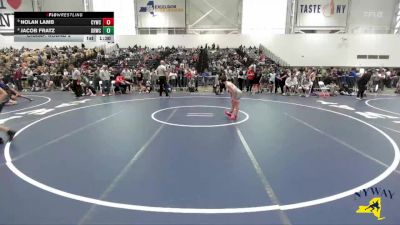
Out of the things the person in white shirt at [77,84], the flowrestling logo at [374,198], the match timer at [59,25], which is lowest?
the flowrestling logo at [374,198]

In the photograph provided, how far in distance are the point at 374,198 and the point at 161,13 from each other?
30.1 metres

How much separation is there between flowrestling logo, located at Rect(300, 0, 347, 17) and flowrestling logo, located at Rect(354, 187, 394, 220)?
28904 millimetres

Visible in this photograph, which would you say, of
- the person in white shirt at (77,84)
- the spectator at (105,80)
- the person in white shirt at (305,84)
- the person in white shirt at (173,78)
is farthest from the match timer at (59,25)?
the person in white shirt at (305,84)

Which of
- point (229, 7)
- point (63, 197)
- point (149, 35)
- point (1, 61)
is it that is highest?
point (229, 7)

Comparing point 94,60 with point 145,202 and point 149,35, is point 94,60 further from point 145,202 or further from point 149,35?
point 145,202

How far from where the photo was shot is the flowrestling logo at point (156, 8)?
31.3m

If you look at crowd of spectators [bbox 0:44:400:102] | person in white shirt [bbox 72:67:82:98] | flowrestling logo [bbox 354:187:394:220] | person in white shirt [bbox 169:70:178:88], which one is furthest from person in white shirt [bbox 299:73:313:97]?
flowrestling logo [bbox 354:187:394:220]

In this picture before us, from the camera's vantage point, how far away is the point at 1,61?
77.0 feet

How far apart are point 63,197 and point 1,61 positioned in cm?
2386

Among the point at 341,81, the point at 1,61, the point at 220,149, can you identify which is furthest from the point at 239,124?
the point at 1,61

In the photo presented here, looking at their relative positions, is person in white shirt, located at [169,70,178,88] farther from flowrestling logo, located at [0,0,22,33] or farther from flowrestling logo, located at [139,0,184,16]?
flowrestling logo, located at [0,0,22,33]

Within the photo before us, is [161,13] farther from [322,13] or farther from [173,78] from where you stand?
[322,13]

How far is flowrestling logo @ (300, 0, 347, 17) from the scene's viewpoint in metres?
29.8

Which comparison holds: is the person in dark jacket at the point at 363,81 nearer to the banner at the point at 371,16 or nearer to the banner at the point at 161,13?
the banner at the point at 371,16
